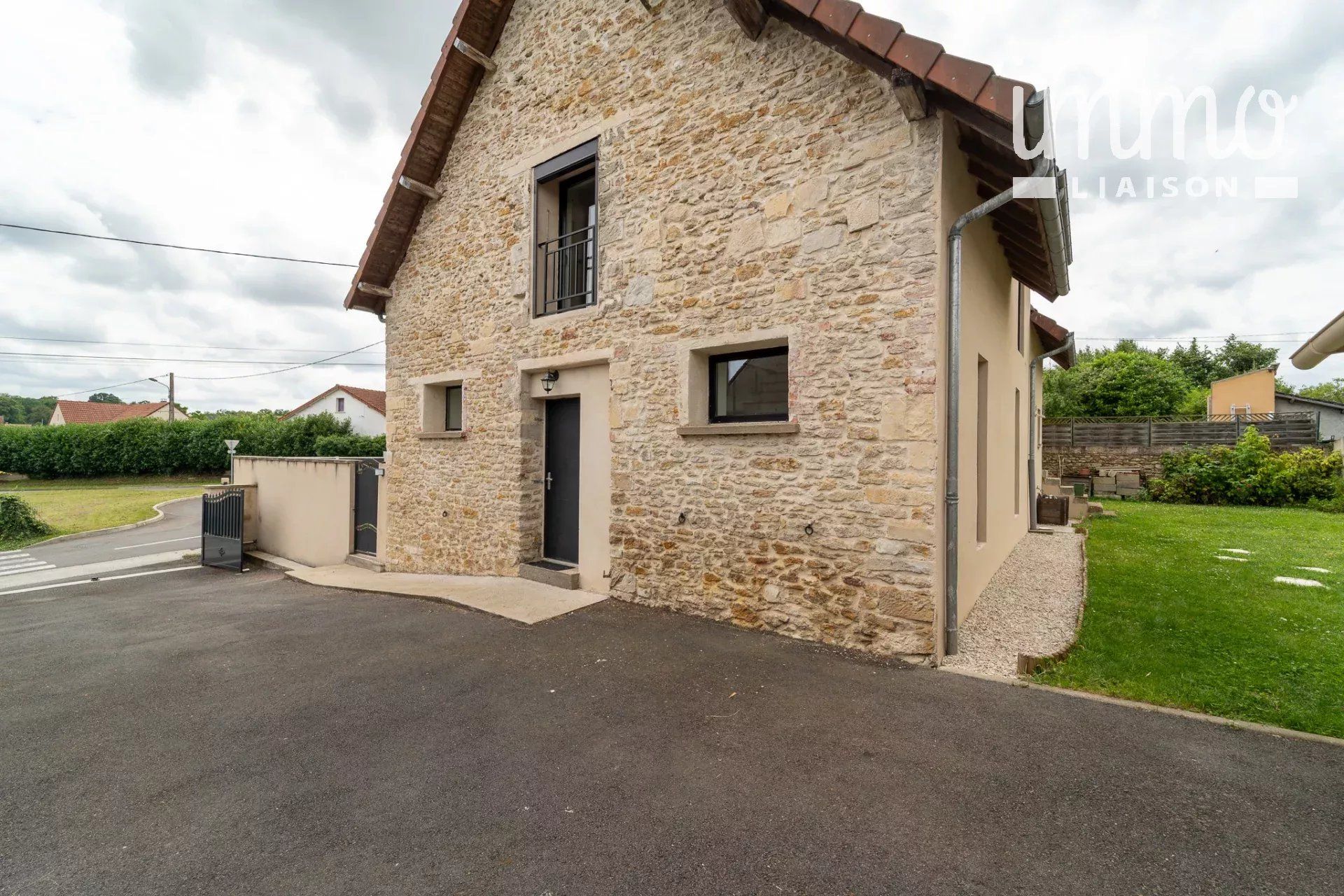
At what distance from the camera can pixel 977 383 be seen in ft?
20.6

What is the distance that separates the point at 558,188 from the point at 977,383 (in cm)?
587

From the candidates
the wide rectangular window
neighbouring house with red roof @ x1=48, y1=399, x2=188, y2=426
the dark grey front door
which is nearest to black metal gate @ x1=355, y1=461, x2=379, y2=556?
the dark grey front door

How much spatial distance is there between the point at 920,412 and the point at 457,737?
12.8 ft

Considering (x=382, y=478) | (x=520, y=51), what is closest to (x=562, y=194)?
(x=520, y=51)

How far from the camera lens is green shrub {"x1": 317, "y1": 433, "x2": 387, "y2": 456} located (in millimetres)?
26484

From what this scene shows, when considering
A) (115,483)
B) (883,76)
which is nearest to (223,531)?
(883,76)

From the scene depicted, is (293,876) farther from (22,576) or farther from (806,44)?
(22,576)

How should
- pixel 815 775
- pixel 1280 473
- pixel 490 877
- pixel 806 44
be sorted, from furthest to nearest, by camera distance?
pixel 1280 473 < pixel 806 44 < pixel 815 775 < pixel 490 877

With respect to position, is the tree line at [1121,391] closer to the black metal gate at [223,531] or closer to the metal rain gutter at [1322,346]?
the metal rain gutter at [1322,346]

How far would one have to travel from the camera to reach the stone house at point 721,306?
4.45 m

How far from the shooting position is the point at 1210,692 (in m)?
3.65

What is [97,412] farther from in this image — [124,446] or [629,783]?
A: [629,783]

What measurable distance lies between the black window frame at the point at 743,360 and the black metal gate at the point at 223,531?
10400 millimetres

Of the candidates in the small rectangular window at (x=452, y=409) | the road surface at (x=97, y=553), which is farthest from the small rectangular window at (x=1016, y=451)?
the road surface at (x=97, y=553)
